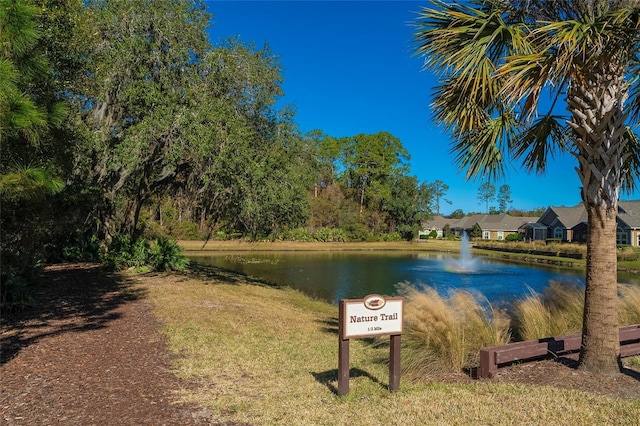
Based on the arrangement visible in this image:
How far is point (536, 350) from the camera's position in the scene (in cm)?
538

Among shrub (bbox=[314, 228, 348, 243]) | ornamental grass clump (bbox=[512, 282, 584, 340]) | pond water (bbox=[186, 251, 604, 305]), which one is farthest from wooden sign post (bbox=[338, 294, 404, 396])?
shrub (bbox=[314, 228, 348, 243])

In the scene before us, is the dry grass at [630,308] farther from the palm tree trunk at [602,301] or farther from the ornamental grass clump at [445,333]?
the palm tree trunk at [602,301]

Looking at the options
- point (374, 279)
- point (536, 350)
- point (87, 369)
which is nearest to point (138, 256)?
point (87, 369)

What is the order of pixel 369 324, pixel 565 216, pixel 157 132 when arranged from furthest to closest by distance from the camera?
pixel 565 216 → pixel 157 132 → pixel 369 324

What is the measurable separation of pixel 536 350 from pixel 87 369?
5.28 metres

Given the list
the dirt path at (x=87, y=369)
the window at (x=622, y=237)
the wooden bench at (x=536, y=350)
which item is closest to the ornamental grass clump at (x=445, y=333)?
the wooden bench at (x=536, y=350)

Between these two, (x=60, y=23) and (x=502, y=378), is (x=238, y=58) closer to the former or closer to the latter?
(x=60, y=23)

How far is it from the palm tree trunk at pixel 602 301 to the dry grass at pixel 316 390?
0.97m

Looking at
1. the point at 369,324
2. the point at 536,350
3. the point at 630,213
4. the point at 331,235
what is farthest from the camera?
the point at 331,235

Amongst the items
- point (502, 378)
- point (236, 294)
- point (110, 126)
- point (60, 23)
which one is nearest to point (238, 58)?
point (110, 126)

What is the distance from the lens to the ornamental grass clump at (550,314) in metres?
6.61

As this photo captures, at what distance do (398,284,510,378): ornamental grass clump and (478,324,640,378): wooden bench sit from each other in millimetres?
482

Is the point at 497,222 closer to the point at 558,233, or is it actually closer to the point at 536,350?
the point at 558,233

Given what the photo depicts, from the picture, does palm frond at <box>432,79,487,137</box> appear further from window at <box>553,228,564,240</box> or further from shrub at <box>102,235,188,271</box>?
window at <box>553,228,564,240</box>
